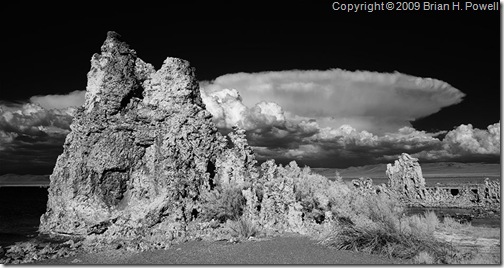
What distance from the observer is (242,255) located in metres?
13.0

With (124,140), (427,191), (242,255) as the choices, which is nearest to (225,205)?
(242,255)

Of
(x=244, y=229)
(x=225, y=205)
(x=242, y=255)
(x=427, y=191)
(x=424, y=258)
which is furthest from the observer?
(x=427, y=191)

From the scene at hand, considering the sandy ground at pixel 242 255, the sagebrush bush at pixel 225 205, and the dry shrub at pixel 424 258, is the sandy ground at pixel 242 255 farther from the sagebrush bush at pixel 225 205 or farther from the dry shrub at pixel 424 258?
the sagebrush bush at pixel 225 205

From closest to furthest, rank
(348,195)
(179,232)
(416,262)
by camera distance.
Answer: (416,262)
(179,232)
(348,195)

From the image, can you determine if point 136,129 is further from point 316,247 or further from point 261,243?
point 316,247

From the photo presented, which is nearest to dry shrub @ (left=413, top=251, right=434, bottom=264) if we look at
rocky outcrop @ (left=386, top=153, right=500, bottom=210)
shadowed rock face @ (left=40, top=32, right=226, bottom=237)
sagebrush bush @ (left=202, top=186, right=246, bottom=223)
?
sagebrush bush @ (left=202, top=186, right=246, bottom=223)

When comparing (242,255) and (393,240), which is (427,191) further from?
(242,255)

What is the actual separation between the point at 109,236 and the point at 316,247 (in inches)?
411

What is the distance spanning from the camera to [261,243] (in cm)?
1480

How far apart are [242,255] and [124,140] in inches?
582

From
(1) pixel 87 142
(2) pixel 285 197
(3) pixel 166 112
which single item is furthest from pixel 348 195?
(1) pixel 87 142

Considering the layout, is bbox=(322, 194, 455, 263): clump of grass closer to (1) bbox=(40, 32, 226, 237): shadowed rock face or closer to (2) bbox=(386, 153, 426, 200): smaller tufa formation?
(1) bbox=(40, 32, 226, 237): shadowed rock face

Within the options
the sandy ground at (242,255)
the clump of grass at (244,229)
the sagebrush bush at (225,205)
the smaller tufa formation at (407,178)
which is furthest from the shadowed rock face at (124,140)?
the smaller tufa formation at (407,178)

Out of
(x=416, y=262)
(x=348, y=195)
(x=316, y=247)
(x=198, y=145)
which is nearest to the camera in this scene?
(x=416, y=262)
